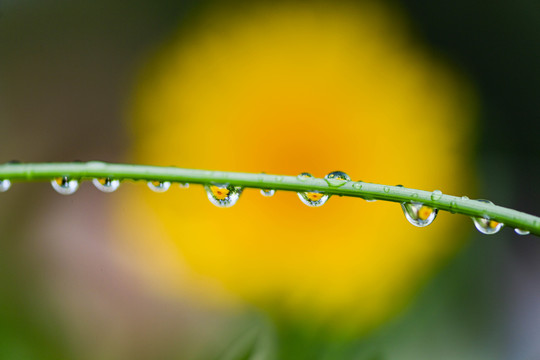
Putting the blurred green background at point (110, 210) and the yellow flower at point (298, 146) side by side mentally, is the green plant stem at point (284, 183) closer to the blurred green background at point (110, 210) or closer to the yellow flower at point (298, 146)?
the blurred green background at point (110, 210)

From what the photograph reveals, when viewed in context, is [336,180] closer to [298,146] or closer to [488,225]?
[488,225]

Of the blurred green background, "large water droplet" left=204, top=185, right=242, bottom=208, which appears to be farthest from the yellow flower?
"large water droplet" left=204, top=185, right=242, bottom=208

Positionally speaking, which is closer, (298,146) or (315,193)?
(315,193)

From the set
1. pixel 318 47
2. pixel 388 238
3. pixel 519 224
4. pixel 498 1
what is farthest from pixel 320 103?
pixel 519 224

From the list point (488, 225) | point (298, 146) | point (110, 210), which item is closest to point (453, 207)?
point (488, 225)

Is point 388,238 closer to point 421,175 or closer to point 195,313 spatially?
point 421,175

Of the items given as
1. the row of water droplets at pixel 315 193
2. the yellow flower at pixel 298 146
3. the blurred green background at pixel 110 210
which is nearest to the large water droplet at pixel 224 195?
the row of water droplets at pixel 315 193
